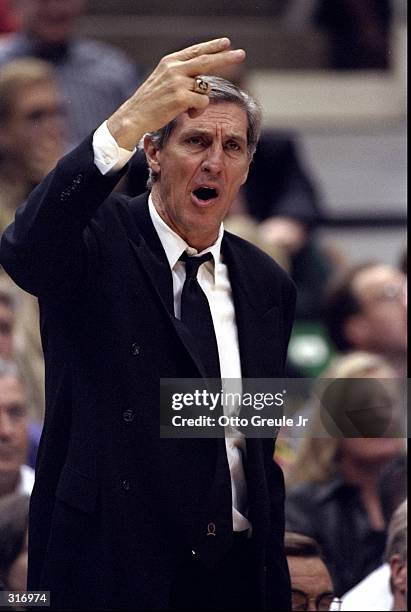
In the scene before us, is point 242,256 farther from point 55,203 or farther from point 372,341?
point 372,341

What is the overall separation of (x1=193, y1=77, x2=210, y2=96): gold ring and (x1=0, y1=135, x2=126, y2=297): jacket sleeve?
146 mm

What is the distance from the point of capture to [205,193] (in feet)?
5.62

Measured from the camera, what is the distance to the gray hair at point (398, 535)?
2230mm

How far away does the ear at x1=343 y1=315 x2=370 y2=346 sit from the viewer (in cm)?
314

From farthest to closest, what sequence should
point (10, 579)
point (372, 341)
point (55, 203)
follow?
point (372, 341) → point (10, 579) → point (55, 203)

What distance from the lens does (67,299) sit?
1654mm

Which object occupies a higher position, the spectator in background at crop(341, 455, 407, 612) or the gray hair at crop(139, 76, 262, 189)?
the gray hair at crop(139, 76, 262, 189)

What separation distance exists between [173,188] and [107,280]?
0.50 feet

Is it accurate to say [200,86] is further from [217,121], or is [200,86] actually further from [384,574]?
[384,574]

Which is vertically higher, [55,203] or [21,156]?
[21,156]

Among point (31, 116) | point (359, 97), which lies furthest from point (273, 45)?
point (31, 116)

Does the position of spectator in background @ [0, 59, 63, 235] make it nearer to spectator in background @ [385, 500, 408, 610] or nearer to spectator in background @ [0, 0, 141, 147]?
spectator in background @ [0, 0, 141, 147]

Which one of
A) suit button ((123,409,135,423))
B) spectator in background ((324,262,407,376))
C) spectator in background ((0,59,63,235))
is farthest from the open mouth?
spectator in background ((324,262,407,376))

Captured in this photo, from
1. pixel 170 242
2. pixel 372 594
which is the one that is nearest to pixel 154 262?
pixel 170 242
